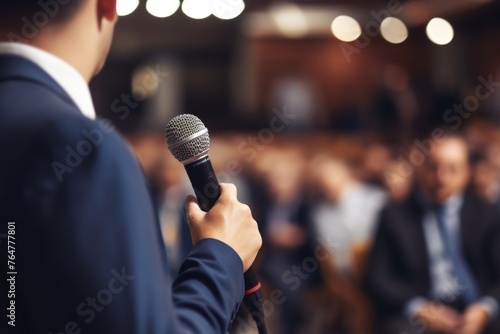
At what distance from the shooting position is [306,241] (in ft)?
17.1

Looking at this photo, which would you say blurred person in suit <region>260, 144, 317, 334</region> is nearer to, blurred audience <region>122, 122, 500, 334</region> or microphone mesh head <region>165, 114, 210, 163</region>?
blurred audience <region>122, 122, 500, 334</region>

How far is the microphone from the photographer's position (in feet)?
3.67

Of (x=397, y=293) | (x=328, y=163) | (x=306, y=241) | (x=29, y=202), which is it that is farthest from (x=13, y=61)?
(x=328, y=163)

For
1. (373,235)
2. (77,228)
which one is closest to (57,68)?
(77,228)

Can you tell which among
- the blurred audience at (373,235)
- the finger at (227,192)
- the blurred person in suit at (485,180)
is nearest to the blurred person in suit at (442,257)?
the blurred audience at (373,235)

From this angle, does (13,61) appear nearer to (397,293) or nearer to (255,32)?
(397,293)

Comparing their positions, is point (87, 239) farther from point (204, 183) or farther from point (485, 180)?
point (485, 180)

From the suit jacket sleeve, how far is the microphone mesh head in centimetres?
27

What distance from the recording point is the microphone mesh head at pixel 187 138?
1192 mm

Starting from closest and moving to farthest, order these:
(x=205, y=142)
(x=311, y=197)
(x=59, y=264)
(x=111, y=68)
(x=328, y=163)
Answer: (x=59, y=264), (x=205, y=142), (x=311, y=197), (x=328, y=163), (x=111, y=68)

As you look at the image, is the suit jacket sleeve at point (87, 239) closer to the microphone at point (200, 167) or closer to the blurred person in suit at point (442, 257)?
the microphone at point (200, 167)

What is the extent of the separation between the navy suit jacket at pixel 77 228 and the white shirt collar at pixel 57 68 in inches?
3.1

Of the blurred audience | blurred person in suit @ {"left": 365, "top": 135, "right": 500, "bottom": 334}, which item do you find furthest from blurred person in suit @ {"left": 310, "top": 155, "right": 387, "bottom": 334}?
blurred person in suit @ {"left": 365, "top": 135, "right": 500, "bottom": 334}

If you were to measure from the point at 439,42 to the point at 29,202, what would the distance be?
15.6 metres
